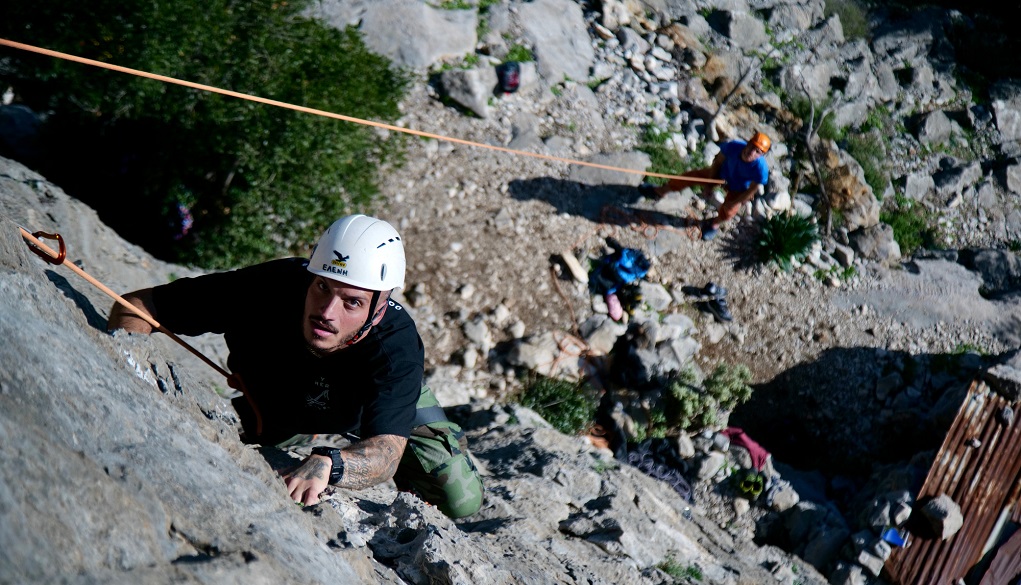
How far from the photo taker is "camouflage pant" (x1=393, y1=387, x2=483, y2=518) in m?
4.50

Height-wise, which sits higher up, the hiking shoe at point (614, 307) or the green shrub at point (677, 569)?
the green shrub at point (677, 569)

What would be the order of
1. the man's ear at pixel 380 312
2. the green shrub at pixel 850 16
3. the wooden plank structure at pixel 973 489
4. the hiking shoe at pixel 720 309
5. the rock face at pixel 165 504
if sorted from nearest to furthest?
the rock face at pixel 165 504 < the man's ear at pixel 380 312 < the wooden plank structure at pixel 973 489 < the hiking shoe at pixel 720 309 < the green shrub at pixel 850 16

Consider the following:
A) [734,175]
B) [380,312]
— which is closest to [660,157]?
[734,175]

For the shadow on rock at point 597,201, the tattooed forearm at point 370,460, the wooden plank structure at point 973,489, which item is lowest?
the wooden plank structure at point 973,489

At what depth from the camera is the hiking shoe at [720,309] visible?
994 centimetres

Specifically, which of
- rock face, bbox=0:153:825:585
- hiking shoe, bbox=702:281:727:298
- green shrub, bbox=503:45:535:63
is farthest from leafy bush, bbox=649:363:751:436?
green shrub, bbox=503:45:535:63

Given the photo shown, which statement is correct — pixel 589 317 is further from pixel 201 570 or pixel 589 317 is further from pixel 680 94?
pixel 201 570

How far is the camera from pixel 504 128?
425 inches

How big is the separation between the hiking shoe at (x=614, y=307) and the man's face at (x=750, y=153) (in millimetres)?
2520

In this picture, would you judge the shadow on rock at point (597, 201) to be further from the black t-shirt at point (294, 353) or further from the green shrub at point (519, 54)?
the black t-shirt at point (294, 353)

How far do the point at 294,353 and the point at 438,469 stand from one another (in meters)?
1.17

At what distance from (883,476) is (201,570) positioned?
8070mm

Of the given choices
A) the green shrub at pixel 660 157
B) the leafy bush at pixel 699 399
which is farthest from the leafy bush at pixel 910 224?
the leafy bush at pixel 699 399

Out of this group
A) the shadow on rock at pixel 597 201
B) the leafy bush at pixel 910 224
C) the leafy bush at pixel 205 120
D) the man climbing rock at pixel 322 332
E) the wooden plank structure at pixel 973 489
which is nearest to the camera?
the man climbing rock at pixel 322 332
